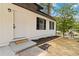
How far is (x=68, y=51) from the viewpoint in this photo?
6.91m

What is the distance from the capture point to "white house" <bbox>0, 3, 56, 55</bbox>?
7133mm

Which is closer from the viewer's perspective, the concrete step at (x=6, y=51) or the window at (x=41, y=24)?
the concrete step at (x=6, y=51)

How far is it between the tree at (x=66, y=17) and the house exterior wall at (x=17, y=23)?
112cm

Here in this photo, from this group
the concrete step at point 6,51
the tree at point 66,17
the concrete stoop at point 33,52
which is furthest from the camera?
the tree at point 66,17

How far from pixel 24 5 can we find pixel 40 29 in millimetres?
3158

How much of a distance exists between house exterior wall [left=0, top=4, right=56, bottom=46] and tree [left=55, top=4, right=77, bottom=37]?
1125mm

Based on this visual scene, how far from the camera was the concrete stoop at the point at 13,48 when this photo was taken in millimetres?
6204

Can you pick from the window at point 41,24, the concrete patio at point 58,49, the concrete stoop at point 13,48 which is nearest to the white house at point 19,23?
the window at point 41,24

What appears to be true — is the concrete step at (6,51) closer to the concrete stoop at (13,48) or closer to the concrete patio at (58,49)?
the concrete stoop at (13,48)

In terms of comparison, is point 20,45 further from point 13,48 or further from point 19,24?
point 19,24

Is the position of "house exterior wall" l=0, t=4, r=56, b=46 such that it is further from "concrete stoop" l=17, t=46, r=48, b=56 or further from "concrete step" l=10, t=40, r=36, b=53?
"concrete stoop" l=17, t=46, r=48, b=56

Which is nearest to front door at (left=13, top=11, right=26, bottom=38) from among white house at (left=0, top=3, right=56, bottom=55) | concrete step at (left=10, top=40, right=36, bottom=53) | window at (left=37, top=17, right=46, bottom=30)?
white house at (left=0, top=3, right=56, bottom=55)

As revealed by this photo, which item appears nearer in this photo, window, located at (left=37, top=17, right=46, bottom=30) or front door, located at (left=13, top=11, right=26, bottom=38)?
front door, located at (left=13, top=11, right=26, bottom=38)

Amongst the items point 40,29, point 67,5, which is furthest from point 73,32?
point 40,29
